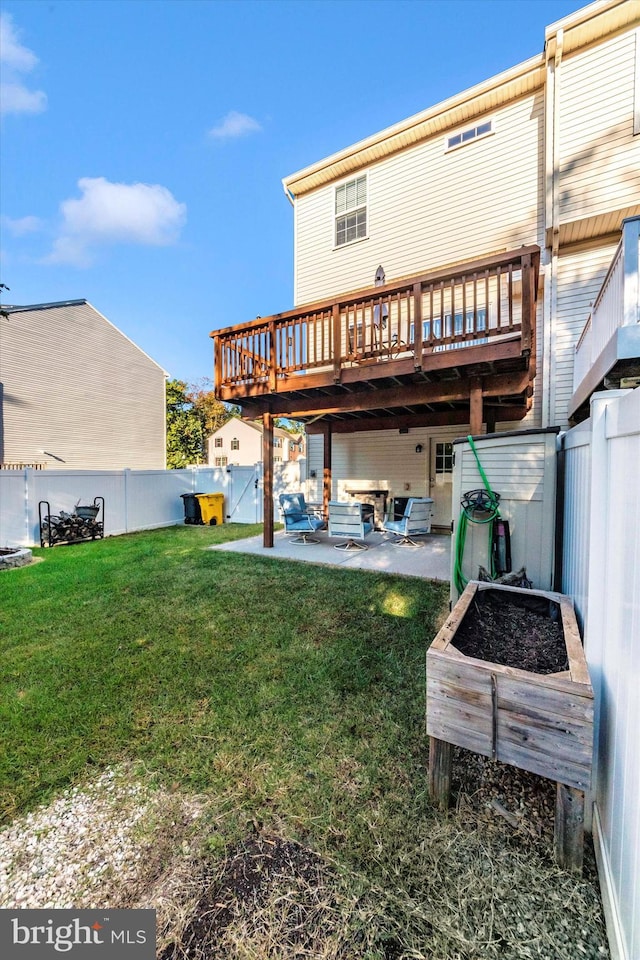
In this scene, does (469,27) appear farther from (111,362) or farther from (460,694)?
(111,362)

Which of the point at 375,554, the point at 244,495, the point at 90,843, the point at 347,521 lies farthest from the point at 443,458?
the point at 90,843

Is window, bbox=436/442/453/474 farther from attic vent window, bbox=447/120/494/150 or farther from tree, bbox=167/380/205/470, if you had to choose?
tree, bbox=167/380/205/470

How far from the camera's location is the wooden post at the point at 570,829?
1.48m

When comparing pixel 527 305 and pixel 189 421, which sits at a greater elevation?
pixel 189 421

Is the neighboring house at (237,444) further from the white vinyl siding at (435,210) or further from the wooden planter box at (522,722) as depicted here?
the wooden planter box at (522,722)

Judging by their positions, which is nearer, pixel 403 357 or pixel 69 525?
pixel 403 357

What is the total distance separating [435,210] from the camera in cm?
849

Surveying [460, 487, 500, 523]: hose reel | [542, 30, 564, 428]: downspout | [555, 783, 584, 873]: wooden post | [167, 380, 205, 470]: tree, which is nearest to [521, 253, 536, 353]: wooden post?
[460, 487, 500, 523]: hose reel

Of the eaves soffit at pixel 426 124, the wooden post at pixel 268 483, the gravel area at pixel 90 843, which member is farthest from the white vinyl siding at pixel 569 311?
the gravel area at pixel 90 843

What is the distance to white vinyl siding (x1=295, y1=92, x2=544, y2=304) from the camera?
24.5 feet

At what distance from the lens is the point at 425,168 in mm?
8523

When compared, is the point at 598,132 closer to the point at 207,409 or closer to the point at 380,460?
the point at 380,460

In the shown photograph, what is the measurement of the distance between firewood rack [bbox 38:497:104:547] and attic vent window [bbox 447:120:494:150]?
11.0 m

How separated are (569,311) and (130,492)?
10361 mm
